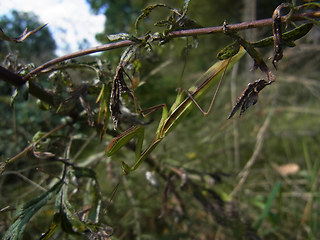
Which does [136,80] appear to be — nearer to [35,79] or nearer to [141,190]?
[35,79]

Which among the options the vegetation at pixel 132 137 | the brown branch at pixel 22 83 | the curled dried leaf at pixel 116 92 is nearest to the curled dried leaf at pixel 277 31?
the vegetation at pixel 132 137

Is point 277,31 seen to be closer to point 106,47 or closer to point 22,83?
point 106,47

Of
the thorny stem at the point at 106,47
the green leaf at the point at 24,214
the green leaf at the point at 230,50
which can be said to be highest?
the thorny stem at the point at 106,47

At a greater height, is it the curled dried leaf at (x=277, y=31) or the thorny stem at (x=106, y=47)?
the thorny stem at (x=106, y=47)

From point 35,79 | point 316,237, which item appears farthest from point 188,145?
point 35,79

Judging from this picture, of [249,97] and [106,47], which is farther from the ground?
[106,47]

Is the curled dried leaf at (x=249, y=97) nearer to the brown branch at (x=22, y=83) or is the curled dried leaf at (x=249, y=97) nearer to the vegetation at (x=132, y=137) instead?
the vegetation at (x=132, y=137)

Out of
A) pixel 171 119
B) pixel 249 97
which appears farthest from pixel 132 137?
pixel 249 97

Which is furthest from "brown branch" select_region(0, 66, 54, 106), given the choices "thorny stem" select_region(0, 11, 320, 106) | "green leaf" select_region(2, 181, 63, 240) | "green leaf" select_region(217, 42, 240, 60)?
"green leaf" select_region(217, 42, 240, 60)
